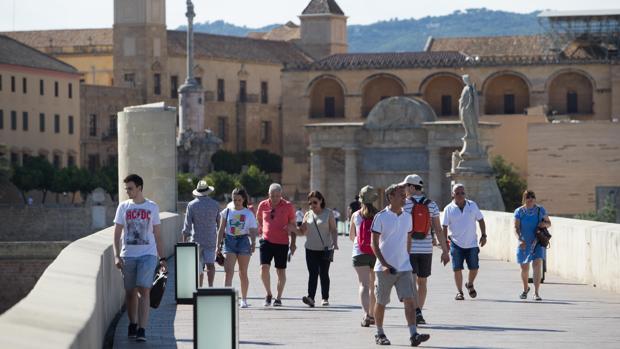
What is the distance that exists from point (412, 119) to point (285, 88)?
37.4 m

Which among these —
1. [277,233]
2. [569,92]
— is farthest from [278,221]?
[569,92]

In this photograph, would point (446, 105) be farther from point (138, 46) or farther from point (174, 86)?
point (138, 46)

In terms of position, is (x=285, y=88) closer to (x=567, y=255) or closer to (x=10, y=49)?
(x=10, y=49)

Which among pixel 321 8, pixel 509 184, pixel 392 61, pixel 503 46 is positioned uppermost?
pixel 321 8

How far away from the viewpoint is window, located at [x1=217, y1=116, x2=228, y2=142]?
114 m

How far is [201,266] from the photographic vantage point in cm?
1983

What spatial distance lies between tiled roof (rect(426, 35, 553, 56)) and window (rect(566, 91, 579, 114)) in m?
5.12

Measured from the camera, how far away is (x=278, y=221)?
19.5m

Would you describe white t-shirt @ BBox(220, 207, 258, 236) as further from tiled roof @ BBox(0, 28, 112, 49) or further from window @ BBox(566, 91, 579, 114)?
tiled roof @ BBox(0, 28, 112, 49)

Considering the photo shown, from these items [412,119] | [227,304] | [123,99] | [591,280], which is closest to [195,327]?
[227,304]

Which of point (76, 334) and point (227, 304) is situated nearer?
point (76, 334)

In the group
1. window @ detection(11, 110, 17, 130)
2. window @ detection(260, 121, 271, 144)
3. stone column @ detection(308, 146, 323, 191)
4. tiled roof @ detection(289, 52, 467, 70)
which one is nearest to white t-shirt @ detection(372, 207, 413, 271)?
stone column @ detection(308, 146, 323, 191)

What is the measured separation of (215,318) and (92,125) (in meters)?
91.8

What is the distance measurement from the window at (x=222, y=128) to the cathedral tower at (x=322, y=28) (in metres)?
16.7
